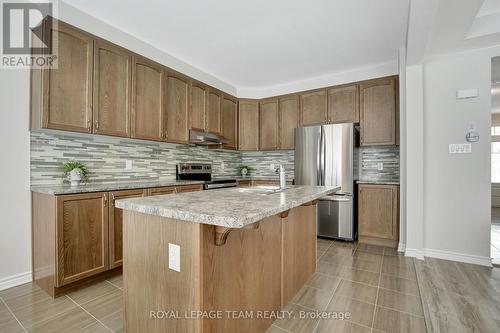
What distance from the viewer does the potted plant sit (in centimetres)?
230

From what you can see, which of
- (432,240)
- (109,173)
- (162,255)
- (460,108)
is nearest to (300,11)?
(460,108)

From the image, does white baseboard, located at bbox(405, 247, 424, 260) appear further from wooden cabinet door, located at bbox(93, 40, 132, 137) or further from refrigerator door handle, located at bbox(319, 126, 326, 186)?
wooden cabinet door, located at bbox(93, 40, 132, 137)

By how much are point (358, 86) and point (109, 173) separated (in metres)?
3.64

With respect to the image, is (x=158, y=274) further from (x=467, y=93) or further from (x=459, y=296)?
(x=467, y=93)

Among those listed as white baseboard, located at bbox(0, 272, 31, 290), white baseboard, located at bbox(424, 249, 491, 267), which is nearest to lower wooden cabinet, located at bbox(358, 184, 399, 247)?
white baseboard, located at bbox(424, 249, 491, 267)

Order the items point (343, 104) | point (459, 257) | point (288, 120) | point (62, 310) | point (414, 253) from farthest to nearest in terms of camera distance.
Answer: point (288, 120), point (343, 104), point (414, 253), point (459, 257), point (62, 310)

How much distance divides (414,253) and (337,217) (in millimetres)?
995

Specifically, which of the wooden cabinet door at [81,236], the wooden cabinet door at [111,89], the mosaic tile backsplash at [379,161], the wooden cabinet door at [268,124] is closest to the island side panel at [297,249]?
the wooden cabinet door at [81,236]

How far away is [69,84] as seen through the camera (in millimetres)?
2201

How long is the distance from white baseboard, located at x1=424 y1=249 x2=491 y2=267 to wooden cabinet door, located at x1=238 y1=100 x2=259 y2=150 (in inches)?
119

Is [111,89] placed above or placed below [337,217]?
above

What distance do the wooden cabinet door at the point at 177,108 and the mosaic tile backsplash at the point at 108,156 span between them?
12.5 inches

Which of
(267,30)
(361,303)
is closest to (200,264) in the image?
(361,303)

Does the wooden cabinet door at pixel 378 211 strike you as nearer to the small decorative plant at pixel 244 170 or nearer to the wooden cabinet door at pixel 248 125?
the wooden cabinet door at pixel 248 125
